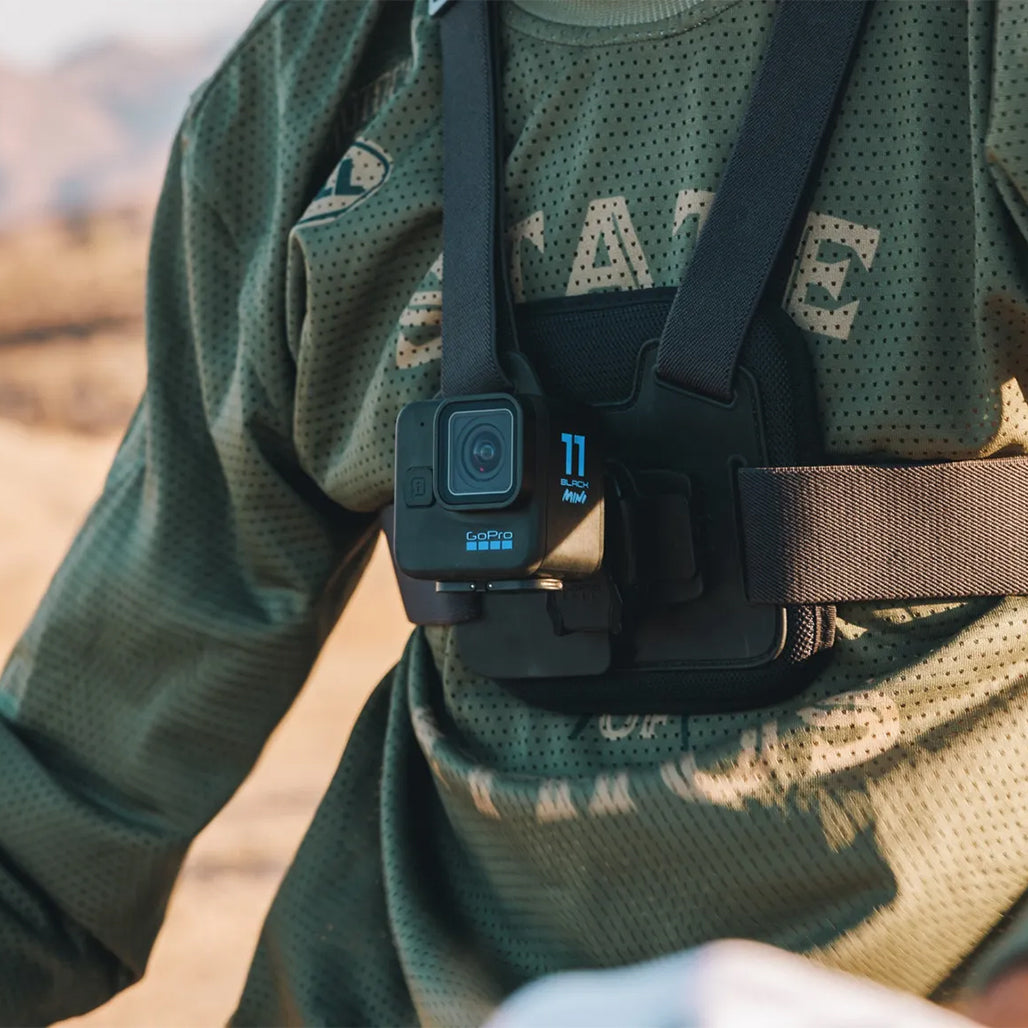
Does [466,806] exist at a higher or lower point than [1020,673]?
lower

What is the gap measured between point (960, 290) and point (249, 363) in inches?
21.4

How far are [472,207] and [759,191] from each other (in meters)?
0.21

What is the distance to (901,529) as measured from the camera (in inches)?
39.4

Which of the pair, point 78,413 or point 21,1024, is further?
point 78,413

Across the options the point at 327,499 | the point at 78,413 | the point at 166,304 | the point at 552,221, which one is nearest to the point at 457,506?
the point at 552,221

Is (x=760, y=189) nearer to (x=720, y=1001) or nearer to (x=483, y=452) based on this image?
(x=483, y=452)

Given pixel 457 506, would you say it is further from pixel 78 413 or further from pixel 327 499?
pixel 78 413

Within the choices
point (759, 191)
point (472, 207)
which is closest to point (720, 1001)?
point (759, 191)

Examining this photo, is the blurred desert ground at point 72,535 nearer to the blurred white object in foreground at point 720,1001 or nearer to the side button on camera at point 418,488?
the side button on camera at point 418,488

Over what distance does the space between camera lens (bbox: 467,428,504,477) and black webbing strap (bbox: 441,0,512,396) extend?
0.09m

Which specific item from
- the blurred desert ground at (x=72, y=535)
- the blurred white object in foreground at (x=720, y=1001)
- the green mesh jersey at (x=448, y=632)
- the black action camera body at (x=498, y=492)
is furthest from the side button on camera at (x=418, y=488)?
the blurred desert ground at (x=72, y=535)

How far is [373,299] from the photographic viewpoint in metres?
1.21

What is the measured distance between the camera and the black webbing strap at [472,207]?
108cm

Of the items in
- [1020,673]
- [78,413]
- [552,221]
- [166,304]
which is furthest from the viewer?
[78,413]
